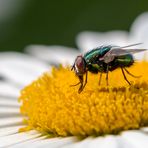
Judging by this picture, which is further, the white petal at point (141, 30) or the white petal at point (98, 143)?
the white petal at point (141, 30)

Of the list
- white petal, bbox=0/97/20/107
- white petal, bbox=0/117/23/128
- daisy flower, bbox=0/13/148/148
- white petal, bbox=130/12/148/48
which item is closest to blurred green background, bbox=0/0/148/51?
white petal, bbox=130/12/148/48

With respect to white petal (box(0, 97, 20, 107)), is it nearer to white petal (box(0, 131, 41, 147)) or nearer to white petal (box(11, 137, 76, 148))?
white petal (box(0, 131, 41, 147))

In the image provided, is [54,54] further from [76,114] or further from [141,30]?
[76,114]

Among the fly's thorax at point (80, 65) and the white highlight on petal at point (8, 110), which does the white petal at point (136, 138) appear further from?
the white highlight on petal at point (8, 110)

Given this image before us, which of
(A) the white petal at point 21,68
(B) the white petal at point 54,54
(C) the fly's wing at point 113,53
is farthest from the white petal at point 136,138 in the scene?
(B) the white petal at point 54,54

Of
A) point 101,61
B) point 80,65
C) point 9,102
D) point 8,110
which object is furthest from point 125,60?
point 9,102

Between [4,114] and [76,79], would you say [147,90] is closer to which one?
[76,79]
